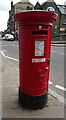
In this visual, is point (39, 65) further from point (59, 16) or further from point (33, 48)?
point (59, 16)

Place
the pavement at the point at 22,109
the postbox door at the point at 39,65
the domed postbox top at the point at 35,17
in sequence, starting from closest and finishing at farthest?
1. the domed postbox top at the point at 35,17
2. the postbox door at the point at 39,65
3. the pavement at the point at 22,109

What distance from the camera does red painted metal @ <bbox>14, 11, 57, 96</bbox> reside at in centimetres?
202

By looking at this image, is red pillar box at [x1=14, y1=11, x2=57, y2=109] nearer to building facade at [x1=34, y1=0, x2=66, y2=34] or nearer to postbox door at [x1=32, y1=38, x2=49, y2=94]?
postbox door at [x1=32, y1=38, x2=49, y2=94]

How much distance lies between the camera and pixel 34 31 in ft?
6.86

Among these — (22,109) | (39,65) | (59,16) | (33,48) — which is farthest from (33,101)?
(59,16)

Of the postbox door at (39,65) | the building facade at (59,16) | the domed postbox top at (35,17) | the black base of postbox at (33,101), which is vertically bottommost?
the black base of postbox at (33,101)

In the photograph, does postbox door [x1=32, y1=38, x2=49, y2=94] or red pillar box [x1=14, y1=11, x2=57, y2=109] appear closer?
red pillar box [x1=14, y1=11, x2=57, y2=109]

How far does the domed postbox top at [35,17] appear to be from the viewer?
1938 millimetres

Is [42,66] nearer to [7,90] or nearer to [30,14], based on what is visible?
[30,14]

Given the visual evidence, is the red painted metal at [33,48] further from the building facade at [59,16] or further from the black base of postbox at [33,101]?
the building facade at [59,16]

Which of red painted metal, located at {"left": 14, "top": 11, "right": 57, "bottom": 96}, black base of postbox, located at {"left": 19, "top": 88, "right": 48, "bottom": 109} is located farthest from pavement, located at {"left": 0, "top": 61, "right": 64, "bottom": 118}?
red painted metal, located at {"left": 14, "top": 11, "right": 57, "bottom": 96}

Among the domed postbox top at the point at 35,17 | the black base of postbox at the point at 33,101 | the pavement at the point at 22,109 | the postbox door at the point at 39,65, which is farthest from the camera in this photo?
the black base of postbox at the point at 33,101

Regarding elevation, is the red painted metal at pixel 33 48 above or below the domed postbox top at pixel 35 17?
below

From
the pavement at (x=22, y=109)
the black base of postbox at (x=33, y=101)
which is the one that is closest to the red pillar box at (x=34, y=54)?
the black base of postbox at (x=33, y=101)
